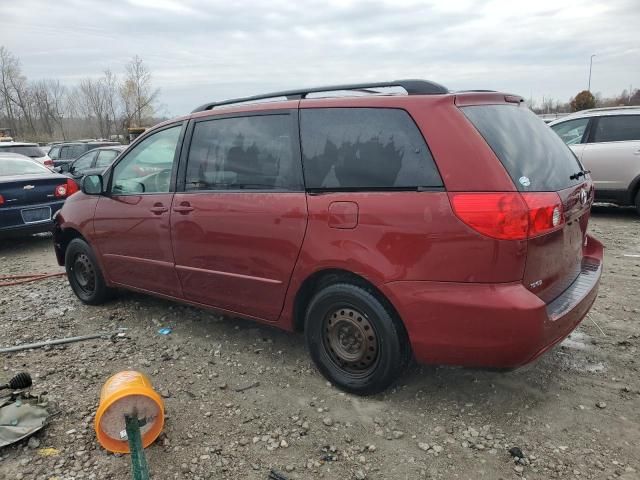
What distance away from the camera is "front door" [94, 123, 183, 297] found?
3910 mm

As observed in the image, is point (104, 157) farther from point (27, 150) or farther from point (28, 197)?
point (28, 197)

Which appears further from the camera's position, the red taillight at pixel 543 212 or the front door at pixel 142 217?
the front door at pixel 142 217

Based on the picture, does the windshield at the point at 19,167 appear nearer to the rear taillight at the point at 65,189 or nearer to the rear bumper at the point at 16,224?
the rear taillight at the point at 65,189

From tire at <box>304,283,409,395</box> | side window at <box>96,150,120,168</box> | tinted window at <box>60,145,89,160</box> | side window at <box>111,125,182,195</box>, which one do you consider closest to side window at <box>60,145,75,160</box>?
tinted window at <box>60,145,89,160</box>

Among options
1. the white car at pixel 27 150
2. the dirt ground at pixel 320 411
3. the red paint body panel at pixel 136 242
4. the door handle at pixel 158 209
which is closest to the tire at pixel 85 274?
the red paint body panel at pixel 136 242

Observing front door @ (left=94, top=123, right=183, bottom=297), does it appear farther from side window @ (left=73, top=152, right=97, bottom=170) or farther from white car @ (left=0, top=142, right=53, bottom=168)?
side window @ (left=73, top=152, right=97, bottom=170)

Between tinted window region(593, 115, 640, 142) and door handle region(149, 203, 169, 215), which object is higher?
tinted window region(593, 115, 640, 142)

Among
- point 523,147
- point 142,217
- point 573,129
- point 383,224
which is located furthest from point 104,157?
point 523,147

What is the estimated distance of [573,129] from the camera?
8.77 meters

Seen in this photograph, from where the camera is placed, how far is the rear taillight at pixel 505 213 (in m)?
2.42

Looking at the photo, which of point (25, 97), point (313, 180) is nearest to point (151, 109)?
point (25, 97)

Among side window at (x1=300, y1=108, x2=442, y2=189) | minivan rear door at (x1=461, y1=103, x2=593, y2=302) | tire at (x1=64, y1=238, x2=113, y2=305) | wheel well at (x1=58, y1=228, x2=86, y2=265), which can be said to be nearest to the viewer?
minivan rear door at (x1=461, y1=103, x2=593, y2=302)

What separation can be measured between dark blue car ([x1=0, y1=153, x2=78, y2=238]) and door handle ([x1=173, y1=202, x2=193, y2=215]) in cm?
460

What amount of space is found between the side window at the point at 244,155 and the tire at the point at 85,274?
1620 mm
